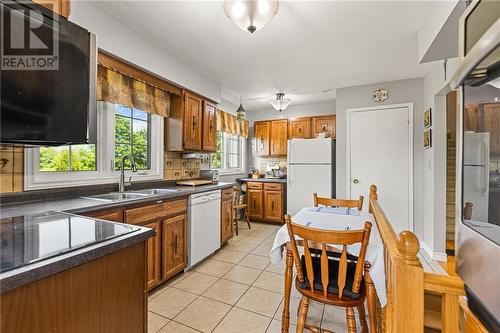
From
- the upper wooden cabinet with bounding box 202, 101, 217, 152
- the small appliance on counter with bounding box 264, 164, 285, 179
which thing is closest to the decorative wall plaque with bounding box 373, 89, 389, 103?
the small appliance on counter with bounding box 264, 164, 285, 179

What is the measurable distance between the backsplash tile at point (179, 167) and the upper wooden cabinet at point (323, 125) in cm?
254

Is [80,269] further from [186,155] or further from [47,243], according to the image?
[186,155]

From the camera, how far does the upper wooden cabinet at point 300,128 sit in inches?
193

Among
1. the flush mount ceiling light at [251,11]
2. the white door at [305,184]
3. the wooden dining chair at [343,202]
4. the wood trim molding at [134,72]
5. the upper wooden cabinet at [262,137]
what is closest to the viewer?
the flush mount ceiling light at [251,11]

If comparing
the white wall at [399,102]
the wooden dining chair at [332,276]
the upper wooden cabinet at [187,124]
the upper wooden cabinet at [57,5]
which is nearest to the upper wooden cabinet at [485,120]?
the wooden dining chair at [332,276]

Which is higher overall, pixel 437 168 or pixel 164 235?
pixel 437 168

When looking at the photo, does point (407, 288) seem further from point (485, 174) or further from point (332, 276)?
point (332, 276)

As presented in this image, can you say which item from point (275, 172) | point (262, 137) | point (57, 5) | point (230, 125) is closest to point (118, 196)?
point (57, 5)

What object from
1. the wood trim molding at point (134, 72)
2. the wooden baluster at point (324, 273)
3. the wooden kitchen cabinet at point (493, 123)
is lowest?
the wooden baluster at point (324, 273)

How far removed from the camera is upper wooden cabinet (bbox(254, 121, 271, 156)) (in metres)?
5.27

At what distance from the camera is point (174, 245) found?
243 centimetres

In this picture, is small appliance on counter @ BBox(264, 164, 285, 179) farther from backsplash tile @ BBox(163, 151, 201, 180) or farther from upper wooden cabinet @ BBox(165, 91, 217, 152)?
upper wooden cabinet @ BBox(165, 91, 217, 152)

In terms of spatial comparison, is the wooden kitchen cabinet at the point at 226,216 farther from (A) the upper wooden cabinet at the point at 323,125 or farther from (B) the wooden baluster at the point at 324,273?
(A) the upper wooden cabinet at the point at 323,125

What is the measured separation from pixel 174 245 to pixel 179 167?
1256 mm
